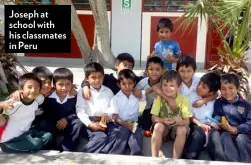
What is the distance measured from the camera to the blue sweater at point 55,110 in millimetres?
3631

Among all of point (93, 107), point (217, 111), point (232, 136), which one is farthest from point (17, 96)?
point (232, 136)

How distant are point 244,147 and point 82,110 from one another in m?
1.51

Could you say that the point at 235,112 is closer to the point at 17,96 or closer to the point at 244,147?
A: the point at 244,147

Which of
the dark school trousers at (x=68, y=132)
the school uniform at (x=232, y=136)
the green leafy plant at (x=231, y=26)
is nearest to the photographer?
the school uniform at (x=232, y=136)

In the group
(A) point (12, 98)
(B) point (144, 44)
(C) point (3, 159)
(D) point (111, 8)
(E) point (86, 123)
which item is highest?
(D) point (111, 8)

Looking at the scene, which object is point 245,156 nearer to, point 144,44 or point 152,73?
point 152,73

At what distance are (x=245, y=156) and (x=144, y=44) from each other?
20.8 feet

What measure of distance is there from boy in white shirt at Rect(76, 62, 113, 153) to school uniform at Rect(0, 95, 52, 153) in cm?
38

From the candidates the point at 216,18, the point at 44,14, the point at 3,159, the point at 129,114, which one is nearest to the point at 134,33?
the point at 216,18

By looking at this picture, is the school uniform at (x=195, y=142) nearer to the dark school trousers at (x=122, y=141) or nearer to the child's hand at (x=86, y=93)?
the dark school trousers at (x=122, y=141)

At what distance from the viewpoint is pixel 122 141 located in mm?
3447

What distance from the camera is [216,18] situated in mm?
5066

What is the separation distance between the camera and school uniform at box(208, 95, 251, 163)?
3.27m

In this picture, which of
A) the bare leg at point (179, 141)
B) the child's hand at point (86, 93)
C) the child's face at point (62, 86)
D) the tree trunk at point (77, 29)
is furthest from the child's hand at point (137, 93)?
the tree trunk at point (77, 29)
